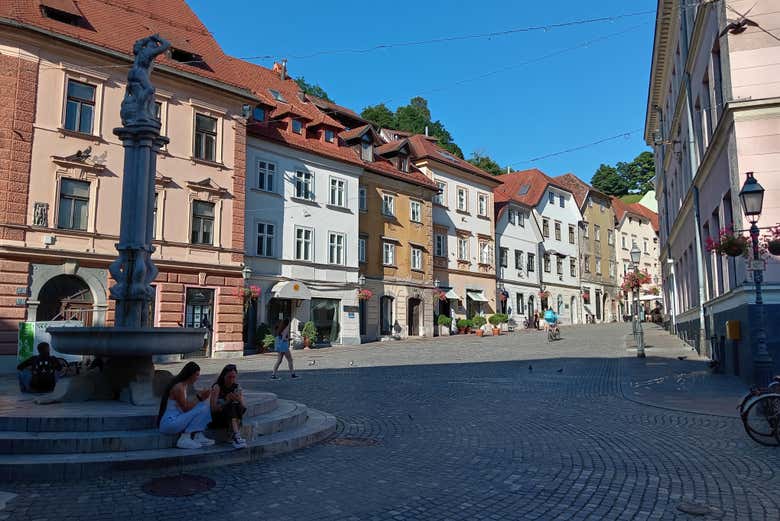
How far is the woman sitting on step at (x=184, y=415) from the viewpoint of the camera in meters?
6.93

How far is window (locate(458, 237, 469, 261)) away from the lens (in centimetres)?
4309

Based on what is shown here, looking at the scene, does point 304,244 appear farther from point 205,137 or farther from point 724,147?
point 724,147

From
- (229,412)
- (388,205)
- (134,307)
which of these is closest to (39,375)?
(134,307)

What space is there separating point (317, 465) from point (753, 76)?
43.8 ft

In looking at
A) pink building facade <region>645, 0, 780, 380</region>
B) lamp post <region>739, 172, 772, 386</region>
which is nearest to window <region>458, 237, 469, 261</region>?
pink building facade <region>645, 0, 780, 380</region>

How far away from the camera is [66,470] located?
20.2 ft

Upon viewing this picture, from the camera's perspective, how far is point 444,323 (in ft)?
125

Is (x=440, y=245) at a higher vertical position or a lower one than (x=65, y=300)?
higher

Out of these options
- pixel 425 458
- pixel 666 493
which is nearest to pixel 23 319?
pixel 425 458

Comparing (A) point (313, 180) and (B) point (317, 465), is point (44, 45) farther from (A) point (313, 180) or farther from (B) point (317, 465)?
(B) point (317, 465)

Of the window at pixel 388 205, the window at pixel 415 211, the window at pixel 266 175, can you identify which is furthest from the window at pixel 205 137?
the window at pixel 415 211

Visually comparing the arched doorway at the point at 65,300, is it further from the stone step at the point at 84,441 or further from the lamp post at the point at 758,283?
the lamp post at the point at 758,283

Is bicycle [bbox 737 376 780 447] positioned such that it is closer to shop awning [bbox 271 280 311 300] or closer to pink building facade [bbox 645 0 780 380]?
pink building facade [bbox 645 0 780 380]

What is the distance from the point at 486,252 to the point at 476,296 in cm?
390
